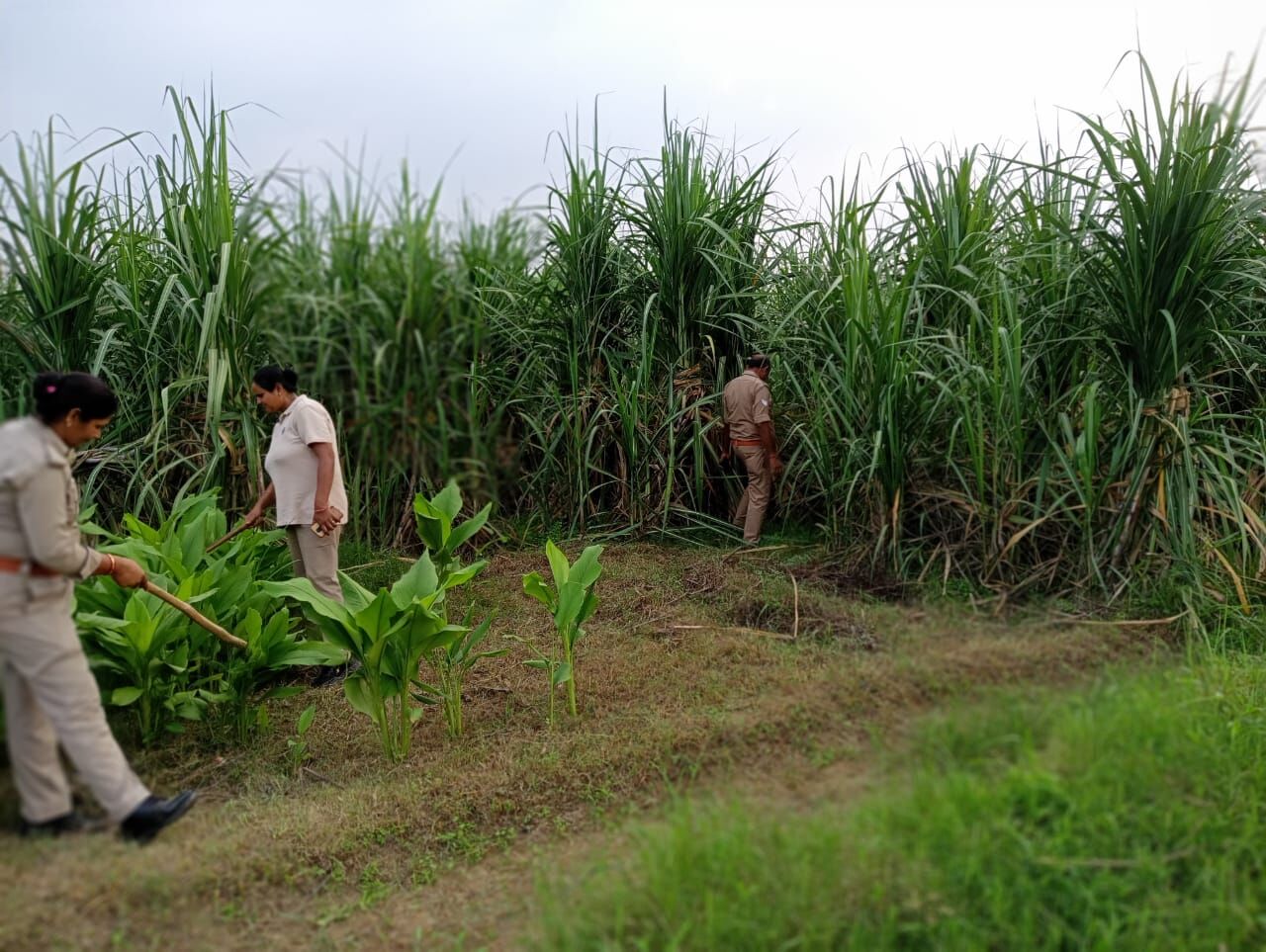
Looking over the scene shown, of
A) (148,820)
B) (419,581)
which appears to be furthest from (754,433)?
(148,820)

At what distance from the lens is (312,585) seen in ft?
11.8

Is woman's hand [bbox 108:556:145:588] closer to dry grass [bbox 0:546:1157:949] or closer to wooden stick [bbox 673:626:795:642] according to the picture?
dry grass [bbox 0:546:1157:949]

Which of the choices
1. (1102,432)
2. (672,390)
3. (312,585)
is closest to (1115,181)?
(1102,432)

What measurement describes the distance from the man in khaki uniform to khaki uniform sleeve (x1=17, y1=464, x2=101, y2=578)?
11.7ft

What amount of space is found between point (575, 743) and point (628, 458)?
1877mm

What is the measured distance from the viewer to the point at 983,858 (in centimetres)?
234

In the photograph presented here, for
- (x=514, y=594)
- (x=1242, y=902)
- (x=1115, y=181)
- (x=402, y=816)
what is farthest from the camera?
(x=514, y=594)

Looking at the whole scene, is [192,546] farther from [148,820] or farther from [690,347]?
[690,347]

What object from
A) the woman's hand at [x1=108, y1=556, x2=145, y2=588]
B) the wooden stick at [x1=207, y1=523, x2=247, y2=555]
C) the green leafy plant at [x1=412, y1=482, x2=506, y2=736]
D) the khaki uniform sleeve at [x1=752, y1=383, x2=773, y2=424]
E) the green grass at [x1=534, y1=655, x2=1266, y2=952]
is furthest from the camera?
the khaki uniform sleeve at [x1=752, y1=383, x2=773, y2=424]

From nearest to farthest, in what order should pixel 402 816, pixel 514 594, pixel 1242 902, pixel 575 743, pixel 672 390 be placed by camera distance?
pixel 1242 902
pixel 402 816
pixel 575 743
pixel 514 594
pixel 672 390

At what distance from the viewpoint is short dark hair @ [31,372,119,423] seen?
95.7 inches

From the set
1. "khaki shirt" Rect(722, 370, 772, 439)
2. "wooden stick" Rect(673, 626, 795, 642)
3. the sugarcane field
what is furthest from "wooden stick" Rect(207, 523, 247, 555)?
"khaki shirt" Rect(722, 370, 772, 439)

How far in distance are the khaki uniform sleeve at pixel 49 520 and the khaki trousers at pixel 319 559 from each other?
1250mm

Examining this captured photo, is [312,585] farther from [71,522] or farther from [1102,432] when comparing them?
[1102,432]
